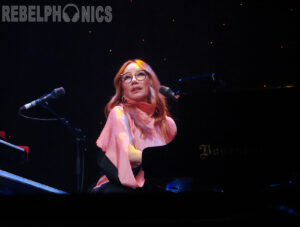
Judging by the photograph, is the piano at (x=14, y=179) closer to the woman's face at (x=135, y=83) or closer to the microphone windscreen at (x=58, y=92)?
the microphone windscreen at (x=58, y=92)

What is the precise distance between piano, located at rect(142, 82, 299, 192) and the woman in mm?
479

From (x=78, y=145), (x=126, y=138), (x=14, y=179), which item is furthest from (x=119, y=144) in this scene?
(x=14, y=179)

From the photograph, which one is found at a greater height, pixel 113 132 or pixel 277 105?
pixel 277 105

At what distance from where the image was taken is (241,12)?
117 inches

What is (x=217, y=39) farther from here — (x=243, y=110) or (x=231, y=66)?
(x=243, y=110)

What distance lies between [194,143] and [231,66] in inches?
54.5

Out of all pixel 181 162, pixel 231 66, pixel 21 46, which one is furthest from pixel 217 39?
pixel 21 46

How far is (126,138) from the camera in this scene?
87.3 inches

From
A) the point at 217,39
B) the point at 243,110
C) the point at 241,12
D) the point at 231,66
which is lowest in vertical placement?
the point at 243,110

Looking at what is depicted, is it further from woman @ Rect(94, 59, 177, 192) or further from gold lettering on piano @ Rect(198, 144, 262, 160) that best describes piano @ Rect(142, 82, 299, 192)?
woman @ Rect(94, 59, 177, 192)

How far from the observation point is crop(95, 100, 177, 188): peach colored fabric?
2205 millimetres

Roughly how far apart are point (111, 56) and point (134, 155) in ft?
3.52

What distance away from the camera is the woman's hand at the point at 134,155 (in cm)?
216

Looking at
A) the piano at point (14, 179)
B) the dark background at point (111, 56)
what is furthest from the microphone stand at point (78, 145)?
the piano at point (14, 179)
